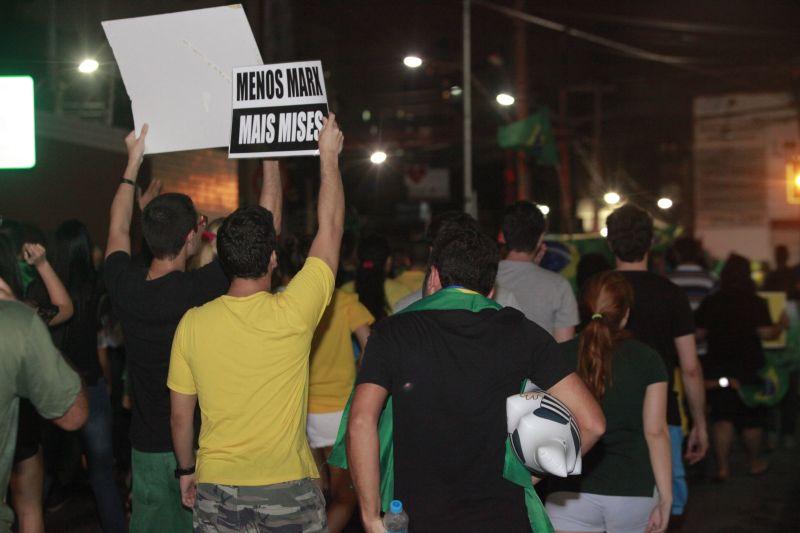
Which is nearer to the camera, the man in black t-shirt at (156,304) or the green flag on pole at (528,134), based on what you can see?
the man in black t-shirt at (156,304)

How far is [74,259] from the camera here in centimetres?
573

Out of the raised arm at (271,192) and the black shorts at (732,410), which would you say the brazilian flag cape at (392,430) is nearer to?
the raised arm at (271,192)

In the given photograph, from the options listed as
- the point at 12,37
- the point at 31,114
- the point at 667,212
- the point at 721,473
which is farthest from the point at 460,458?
the point at 667,212

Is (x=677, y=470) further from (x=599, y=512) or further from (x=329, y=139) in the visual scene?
(x=329, y=139)

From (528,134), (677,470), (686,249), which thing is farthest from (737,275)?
(528,134)

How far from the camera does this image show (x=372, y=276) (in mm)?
7016

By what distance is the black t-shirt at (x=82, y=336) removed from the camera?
225 inches

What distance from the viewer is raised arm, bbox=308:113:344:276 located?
3.79m

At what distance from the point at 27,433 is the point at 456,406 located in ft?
7.29

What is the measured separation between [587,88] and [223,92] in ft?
103

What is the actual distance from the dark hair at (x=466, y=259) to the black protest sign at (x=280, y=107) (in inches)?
33.1

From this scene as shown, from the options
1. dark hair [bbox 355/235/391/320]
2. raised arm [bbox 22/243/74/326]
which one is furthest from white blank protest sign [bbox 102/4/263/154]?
dark hair [bbox 355/235/391/320]

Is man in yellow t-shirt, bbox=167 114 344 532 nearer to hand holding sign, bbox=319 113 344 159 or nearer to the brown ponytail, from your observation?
hand holding sign, bbox=319 113 344 159

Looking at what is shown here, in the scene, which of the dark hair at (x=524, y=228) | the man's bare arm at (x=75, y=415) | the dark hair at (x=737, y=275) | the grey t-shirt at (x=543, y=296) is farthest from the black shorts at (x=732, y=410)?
the man's bare arm at (x=75, y=415)
